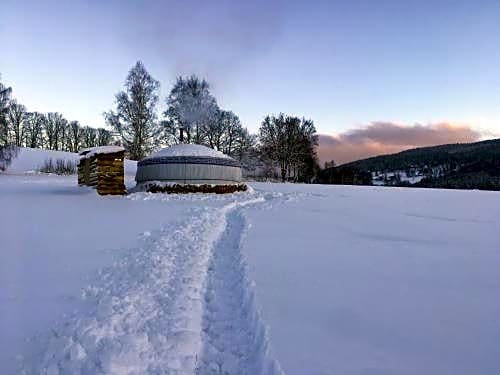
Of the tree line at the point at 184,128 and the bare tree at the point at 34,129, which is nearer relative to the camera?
the tree line at the point at 184,128

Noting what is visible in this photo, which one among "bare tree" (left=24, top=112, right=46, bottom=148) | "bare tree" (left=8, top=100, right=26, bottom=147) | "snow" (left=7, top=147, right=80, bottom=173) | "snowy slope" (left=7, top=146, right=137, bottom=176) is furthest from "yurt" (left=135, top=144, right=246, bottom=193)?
"bare tree" (left=24, top=112, right=46, bottom=148)

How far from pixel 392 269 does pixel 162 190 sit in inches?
429

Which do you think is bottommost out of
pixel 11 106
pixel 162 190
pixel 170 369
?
pixel 170 369

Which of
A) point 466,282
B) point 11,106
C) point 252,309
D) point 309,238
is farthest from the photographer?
point 11,106

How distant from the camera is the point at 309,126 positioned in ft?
111

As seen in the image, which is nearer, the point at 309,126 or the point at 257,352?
the point at 257,352

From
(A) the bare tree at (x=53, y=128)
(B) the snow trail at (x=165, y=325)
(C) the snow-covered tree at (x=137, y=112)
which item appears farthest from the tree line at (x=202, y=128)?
(A) the bare tree at (x=53, y=128)

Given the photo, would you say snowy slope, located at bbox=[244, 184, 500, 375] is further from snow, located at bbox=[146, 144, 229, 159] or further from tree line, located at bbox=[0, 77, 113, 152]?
tree line, located at bbox=[0, 77, 113, 152]

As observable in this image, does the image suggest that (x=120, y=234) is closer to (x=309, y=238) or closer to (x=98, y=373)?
(x=309, y=238)

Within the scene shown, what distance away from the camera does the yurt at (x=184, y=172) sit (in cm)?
1348

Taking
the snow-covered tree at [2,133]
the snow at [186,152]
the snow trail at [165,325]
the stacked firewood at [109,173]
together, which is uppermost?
the snow-covered tree at [2,133]

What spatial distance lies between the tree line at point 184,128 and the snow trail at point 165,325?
21675 millimetres

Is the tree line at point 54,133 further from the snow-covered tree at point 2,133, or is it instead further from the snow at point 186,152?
the snow at point 186,152

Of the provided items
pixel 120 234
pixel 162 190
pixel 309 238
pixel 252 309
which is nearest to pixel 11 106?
pixel 162 190
